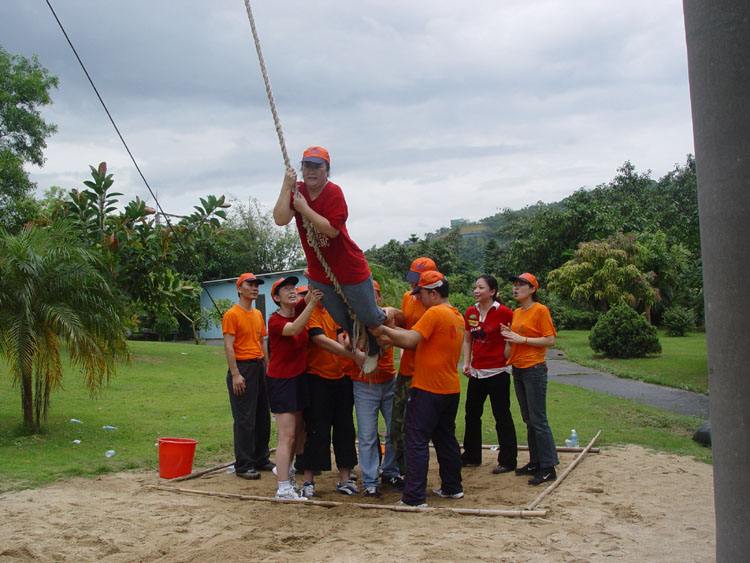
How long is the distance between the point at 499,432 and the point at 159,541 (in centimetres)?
361

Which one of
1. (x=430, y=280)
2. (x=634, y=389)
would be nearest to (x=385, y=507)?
(x=430, y=280)

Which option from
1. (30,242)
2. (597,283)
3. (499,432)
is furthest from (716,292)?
(597,283)

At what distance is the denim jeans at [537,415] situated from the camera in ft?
23.3

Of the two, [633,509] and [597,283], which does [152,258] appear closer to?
[633,509]

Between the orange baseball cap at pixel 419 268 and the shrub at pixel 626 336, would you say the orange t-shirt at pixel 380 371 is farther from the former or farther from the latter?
the shrub at pixel 626 336

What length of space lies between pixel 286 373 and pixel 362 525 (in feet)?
5.29

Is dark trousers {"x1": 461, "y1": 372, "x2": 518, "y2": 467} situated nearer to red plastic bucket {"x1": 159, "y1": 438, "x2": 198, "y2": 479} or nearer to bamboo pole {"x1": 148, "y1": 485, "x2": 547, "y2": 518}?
bamboo pole {"x1": 148, "y1": 485, "x2": 547, "y2": 518}

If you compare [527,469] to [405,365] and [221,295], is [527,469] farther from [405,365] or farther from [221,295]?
[221,295]

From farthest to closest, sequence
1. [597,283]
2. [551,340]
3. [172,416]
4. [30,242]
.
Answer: [597,283]
[172,416]
[30,242]
[551,340]

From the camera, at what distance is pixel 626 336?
69.5 ft

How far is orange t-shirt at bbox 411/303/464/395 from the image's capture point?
6.29 meters

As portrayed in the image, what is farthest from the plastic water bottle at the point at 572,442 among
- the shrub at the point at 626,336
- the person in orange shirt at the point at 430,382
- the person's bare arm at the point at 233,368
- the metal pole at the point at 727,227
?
the shrub at the point at 626,336

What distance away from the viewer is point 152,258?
11.8m

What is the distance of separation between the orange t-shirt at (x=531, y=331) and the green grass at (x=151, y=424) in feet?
7.36
